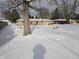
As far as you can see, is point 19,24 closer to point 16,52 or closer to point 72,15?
point 16,52

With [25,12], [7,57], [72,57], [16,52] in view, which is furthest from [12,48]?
[25,12]

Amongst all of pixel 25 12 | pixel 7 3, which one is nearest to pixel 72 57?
pixel 25 12

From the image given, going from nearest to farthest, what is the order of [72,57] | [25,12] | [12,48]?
1. [72,57]
2. [12,48]
3. [25,12]

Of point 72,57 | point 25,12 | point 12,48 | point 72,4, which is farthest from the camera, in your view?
point 72,4

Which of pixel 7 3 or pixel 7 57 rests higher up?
pixel 7 3

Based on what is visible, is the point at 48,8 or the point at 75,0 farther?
the point at 48,8

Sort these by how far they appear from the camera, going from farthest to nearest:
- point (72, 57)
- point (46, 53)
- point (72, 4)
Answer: point (72, 4) → point (46, 53) → point (72, 57)

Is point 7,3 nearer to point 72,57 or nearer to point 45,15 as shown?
point 45,15

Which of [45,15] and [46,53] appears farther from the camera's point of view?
[45,15]

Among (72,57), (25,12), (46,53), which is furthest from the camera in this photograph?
(25,12)

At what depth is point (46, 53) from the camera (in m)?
7.62

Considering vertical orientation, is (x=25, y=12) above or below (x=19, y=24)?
above

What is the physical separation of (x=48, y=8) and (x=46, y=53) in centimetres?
2457

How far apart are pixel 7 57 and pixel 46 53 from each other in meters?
1.56
